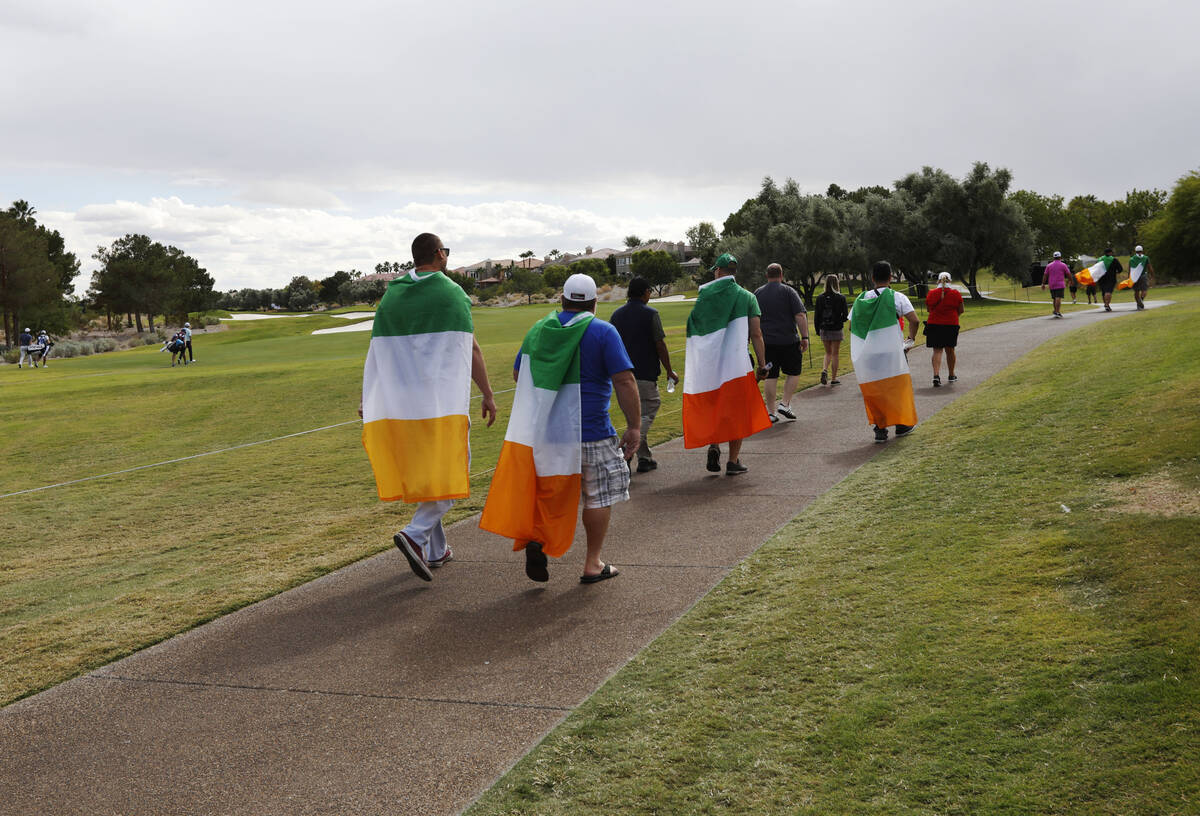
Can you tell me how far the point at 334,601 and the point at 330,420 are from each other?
12002mm

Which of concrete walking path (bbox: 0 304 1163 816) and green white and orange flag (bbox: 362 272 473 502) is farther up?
green white and orange flag (bbox: 362 272 473 502)

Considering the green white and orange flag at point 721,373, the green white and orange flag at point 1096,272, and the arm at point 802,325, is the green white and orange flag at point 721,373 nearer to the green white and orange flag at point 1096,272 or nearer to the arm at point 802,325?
the arm at point 802,325

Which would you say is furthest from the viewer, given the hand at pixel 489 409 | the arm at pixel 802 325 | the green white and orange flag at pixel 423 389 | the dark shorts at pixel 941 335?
the dark shorts at pixel 941 335

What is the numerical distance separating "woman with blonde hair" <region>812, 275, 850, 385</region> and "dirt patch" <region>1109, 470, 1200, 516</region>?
896 cm

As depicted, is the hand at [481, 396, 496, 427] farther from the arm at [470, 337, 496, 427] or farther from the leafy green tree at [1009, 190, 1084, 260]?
the leafy green tree at [1009, 190, 1084, 260]

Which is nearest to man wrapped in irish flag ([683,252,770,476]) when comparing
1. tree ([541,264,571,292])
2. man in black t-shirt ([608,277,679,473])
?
man in black t-shirt ([608,277,679,473])

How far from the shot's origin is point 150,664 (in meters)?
5.23

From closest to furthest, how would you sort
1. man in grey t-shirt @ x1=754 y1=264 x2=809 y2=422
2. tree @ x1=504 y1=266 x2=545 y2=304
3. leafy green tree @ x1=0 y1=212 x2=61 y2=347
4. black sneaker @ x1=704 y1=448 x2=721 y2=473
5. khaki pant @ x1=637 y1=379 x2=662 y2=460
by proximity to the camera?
black sneaker @ x1=704 y1=448 x2=721 y2=473 < khaki pant @ x1=637 y1=379 x2=662 y2=460 < man in grey t-shirt @ x1=754 y1=264 x2=809 y2=422 < leafy green tree @ x1=0 y1=212 x2=61 y2=347 < tree @ x1=504 y1=266 x2=545 y2=304

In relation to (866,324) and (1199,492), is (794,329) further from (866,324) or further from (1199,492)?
(1199,492)

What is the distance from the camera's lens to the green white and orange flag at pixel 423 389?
6551 millimetres

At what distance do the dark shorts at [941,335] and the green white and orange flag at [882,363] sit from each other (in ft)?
11.8

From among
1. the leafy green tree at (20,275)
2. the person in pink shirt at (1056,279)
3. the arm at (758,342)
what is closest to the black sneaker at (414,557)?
the arm at (758,342)

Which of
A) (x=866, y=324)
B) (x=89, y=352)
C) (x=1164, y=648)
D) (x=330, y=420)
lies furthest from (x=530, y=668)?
(x=89, y=352)

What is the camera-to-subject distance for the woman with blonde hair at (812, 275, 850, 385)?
1559 centimetres
